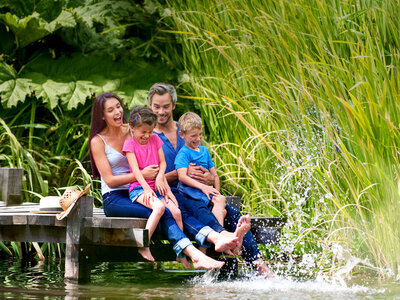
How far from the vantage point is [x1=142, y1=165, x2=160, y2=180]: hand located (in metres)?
4.32

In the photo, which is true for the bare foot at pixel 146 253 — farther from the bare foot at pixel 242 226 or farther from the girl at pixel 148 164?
the bare foot at pixel 242 226

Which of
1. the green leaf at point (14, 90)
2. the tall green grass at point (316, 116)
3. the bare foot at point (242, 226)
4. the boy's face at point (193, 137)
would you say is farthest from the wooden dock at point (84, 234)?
the green leaf at point (14, 90)

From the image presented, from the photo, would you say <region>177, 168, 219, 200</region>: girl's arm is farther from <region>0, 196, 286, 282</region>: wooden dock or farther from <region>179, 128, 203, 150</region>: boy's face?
<region>0, 196, 286, 282</region>: wooden dock

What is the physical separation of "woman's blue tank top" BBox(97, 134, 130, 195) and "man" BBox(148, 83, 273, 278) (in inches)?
12.1

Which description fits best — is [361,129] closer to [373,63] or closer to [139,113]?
[373,63]

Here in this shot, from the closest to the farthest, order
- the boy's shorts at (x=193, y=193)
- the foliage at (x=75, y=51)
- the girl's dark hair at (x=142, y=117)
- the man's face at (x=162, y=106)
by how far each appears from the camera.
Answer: the girl's dark hair at (x=142, y=117) < the boy's shorts at (x=193, y=193) < the man's face at (x=162, y=106) < the foliage at (x=75, y=51)

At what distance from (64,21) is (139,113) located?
112 inches

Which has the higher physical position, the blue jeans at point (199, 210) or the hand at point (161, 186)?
the hand at point (161, 186)

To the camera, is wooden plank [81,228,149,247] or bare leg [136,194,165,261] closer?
wooden plank [81,228,149,247]

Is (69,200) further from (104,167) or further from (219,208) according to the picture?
(219,208)

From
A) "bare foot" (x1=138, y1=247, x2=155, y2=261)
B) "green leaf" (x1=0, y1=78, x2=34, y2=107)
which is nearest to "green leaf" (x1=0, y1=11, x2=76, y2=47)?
"green leaf" (x1=0, y1=78, x2=34, y2=107)

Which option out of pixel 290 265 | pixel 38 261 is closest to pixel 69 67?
pixel 38 261

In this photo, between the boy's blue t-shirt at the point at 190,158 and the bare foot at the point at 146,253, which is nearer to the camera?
the bare foot at the point at 146,253

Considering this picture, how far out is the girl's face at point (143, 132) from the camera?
428 cm
